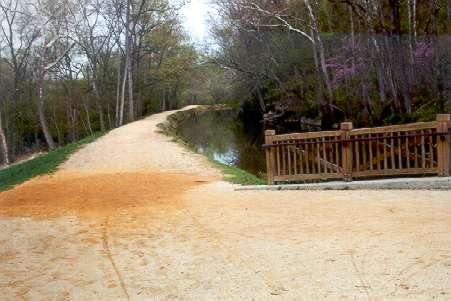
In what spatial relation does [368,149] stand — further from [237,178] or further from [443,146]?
[237,178]

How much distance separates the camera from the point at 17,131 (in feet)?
124

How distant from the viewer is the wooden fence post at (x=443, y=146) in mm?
8234

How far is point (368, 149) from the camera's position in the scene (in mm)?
9242

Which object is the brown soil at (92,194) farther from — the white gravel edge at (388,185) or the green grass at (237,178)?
the white gravel edge at (388,185)

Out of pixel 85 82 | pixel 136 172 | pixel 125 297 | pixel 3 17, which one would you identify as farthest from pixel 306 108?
pixel 125 297

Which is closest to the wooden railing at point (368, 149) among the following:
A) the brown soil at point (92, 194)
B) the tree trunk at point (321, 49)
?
the brown soil at point (92, 194)

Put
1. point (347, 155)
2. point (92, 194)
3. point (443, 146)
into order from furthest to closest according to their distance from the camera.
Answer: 1. point (92, 194)
2. point (347, 155)
3. point (443, 146)

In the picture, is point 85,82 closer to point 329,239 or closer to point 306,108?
point 306,108

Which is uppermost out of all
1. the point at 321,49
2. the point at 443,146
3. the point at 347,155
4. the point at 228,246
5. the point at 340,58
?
the point at 321,49

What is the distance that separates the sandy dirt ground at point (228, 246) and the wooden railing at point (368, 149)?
95 cm

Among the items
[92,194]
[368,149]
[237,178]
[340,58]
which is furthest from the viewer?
[340,58]

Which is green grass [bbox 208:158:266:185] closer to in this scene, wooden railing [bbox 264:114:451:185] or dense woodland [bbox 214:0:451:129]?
wooden railing [bbox 264:114:451:185]

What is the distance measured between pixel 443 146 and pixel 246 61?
3253 cm

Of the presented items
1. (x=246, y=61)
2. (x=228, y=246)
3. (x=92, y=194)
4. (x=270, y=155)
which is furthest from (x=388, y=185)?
(x=246, y=61)
